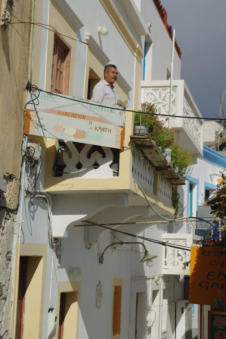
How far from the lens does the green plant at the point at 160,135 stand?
449 inches

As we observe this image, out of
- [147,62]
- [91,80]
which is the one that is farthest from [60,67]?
[147,62]

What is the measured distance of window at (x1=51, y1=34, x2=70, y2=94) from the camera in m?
10.9

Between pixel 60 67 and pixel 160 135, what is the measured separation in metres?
2.10

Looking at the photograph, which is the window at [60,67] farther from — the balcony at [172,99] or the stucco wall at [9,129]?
the balcony at [172,99]

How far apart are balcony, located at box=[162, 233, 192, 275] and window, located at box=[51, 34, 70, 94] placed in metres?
8.98

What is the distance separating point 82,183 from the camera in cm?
991

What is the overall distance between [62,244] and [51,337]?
4.62 ft

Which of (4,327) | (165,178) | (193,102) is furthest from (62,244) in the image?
(193,102)

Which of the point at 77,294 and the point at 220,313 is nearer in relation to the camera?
the point at 220,313

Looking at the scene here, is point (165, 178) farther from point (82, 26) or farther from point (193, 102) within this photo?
point (193, 102)

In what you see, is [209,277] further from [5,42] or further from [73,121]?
[5,42]

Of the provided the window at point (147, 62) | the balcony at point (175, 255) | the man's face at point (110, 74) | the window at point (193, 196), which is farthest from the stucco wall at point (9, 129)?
the window at point (193, 196)

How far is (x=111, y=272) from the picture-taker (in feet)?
45.9

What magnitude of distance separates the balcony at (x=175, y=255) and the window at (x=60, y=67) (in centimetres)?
898
